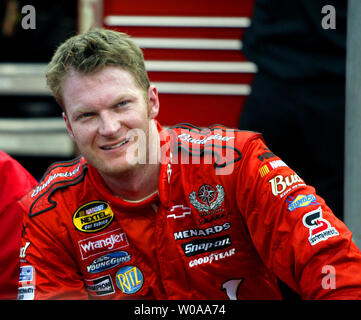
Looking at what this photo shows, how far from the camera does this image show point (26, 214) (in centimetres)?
208

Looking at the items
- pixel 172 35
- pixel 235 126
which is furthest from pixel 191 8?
pixel 235 126

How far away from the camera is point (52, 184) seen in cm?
211

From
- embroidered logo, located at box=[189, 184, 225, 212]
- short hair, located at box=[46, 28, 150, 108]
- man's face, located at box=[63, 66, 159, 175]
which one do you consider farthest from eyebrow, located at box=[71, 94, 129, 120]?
embroidered logo, located at box=[189, 184, 225, 212]

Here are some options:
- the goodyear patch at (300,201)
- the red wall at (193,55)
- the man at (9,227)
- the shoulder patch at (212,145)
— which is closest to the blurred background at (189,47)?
the red wall at (193,55)

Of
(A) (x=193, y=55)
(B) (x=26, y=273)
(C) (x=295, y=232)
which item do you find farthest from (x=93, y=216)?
(A) (x=193, y=55)

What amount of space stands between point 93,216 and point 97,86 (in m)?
0.47

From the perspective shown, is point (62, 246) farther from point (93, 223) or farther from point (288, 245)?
point (288, 245)

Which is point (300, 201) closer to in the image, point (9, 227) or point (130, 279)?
point (130, 279)

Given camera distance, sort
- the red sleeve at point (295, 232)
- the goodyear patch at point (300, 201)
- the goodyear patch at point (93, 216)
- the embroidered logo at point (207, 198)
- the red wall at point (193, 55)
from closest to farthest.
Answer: the red sleeve at point (295, 232)
the goodyear patch at point (300, 201)
the embroidered logo at point (207, 198)
the goodyear patch at point (93, 216)
the red wall at point (193, 55)

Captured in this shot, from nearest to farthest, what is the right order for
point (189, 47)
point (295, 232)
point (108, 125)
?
point (295, 232)
point (108, 125)
point (189, 47)

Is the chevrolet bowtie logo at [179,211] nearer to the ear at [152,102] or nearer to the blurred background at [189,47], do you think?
the ear at [152,102]

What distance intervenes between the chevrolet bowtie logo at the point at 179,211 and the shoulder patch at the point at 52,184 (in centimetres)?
39

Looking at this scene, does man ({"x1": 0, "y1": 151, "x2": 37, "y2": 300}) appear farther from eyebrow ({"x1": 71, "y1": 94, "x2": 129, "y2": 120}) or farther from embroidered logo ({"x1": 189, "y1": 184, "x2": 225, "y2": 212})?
embroidered logo ({"x1": 189, "y1": 184, "x2": 225, "y2": 212})

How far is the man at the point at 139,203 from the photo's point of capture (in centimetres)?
189
